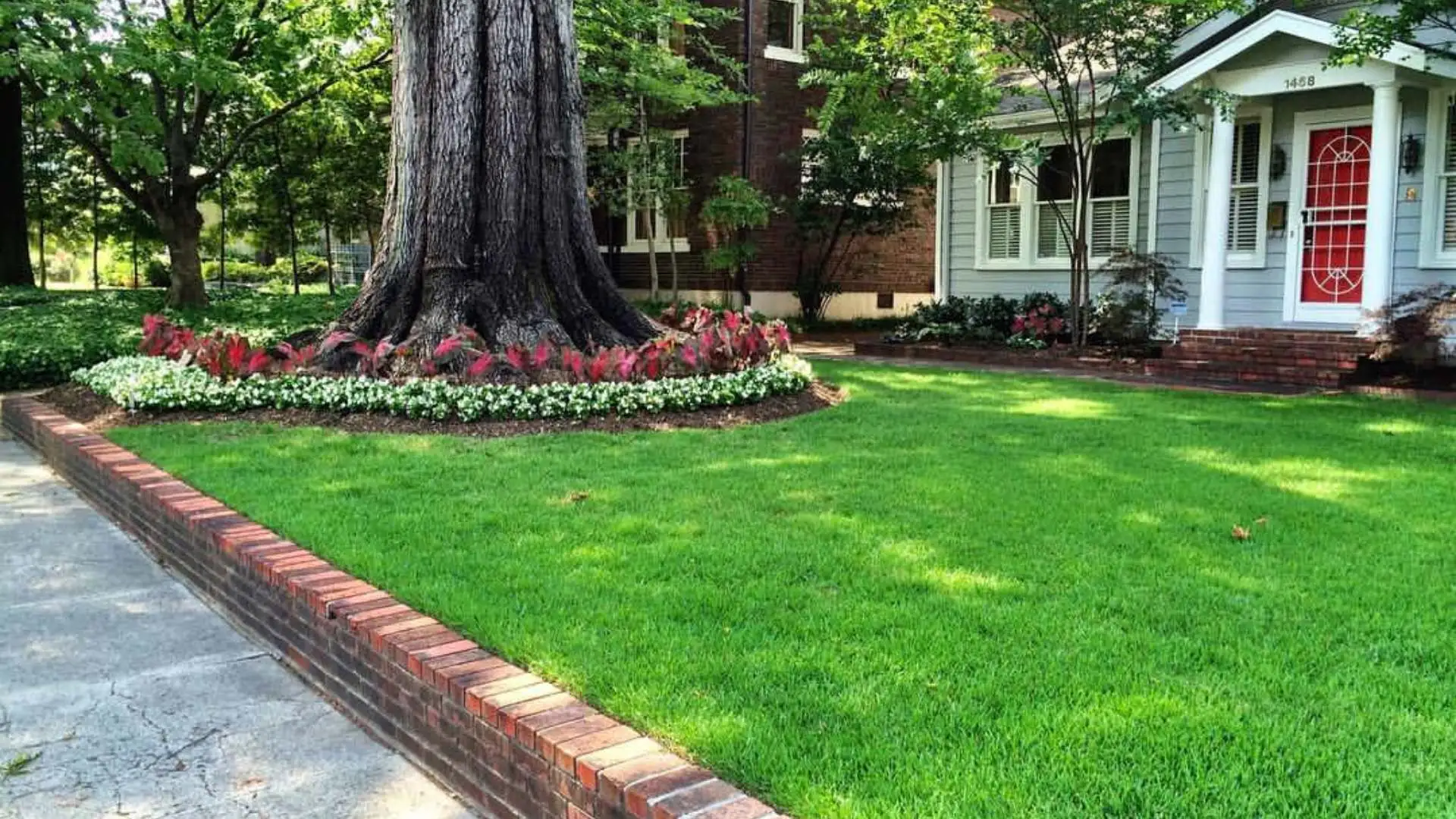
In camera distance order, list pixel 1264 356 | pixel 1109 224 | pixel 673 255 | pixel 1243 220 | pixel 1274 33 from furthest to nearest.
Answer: pixel 673 255, pixel 1109 224, pixel 1243 220, pixel 1274 33, pixel 1264 356

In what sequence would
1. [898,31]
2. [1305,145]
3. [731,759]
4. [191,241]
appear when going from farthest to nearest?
1. [191,241]
2. [898,31]
3. [1305,145]
4. [731,759]

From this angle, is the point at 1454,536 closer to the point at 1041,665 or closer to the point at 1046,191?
the point at 1041,665

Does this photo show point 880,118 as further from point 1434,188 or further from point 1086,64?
point 1434,188

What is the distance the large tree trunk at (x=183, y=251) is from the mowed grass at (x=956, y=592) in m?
10.7

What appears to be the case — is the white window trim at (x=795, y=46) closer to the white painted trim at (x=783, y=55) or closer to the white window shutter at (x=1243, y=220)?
the white painted trim at (x=783, y=55)

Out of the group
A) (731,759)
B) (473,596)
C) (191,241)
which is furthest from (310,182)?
(731,759)

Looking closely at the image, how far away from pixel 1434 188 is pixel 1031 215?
4.96 metres

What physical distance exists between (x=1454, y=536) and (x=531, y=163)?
674 cm

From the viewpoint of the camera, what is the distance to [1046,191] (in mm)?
15195

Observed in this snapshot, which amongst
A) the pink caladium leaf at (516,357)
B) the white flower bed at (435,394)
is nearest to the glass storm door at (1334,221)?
the white flower bed at (435,394)

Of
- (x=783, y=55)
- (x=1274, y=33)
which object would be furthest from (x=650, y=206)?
(x=1274, y=33)

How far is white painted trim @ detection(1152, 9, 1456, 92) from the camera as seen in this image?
401 inches

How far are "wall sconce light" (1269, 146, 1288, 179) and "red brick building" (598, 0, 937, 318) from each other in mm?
7348

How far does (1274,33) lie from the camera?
1105 cm
